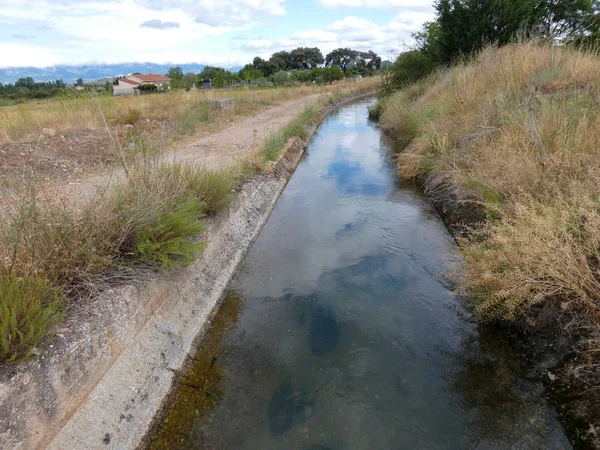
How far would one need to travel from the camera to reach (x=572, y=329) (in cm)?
331

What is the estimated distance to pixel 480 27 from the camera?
605 inches

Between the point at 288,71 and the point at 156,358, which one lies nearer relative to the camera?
the point at 156,358

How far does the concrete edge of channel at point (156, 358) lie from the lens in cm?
278

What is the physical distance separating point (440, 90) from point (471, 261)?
10724 millimetres

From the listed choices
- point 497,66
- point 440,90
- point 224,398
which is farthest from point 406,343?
point 440,90

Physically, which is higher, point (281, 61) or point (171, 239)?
point (281, 61)

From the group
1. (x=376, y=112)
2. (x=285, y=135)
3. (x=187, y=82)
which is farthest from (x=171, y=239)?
(x=187, y=82)

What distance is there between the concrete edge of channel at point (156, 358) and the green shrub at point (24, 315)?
62cm

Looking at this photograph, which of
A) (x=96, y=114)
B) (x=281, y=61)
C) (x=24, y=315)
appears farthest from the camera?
(x=281, y=61)

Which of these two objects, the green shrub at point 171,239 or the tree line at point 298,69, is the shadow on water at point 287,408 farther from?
the tree line at point 298,69

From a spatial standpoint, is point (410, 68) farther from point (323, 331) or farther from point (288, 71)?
point (288, 71)

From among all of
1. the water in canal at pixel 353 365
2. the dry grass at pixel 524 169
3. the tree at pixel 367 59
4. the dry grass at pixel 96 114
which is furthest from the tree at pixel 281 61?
the water in canal at pixel 353 365

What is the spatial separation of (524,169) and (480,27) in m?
13.7

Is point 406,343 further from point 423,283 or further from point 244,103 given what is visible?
point 244,103
